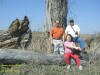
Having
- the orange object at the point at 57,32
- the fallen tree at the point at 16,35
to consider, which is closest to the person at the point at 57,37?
the orange object at the point at 57,32

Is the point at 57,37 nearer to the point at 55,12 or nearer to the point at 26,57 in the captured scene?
the point at 55,12

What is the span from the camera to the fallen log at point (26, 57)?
19.9 feet

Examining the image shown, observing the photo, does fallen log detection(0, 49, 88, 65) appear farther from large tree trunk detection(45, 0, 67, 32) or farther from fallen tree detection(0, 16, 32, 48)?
fallen tree detection(0, 16, 32, 48)

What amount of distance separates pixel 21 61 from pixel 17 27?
2.86m

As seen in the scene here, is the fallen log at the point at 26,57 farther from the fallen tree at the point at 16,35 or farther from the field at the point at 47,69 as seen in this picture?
the fallen tree at the point at 16,35

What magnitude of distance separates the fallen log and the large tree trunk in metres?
1.87

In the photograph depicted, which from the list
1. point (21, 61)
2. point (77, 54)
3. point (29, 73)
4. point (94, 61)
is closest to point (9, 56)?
point (21, 61)

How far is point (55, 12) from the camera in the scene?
7.57m

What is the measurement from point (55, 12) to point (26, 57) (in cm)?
263

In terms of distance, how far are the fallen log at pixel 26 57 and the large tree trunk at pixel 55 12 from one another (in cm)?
187

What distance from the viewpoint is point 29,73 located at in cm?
509

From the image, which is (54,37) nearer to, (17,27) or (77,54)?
(77,54)

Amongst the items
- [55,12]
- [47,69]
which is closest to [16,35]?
[55,12]

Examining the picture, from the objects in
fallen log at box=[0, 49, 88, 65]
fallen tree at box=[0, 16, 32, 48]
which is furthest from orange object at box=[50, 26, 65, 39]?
fallen tree at box=[0, 16, 32, 48]
